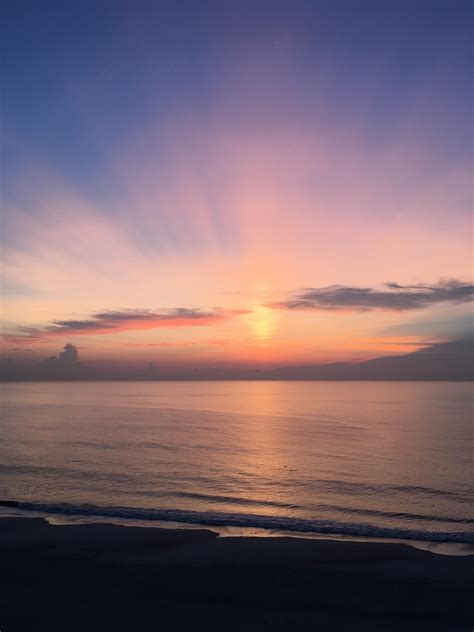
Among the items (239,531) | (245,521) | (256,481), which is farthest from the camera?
(256,481)

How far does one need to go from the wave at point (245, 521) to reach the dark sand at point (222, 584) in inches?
103

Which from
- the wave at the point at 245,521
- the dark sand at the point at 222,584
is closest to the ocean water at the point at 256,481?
the wave at the point at 245,521

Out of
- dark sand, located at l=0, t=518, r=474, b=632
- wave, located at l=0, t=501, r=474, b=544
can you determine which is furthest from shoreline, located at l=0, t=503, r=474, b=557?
dark sand, located at l=0, t=518, r=474, b=632

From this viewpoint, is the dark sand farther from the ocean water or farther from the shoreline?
the ocean water

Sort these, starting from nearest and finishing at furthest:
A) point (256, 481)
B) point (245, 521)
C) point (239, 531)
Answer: point (239, 531), point (245, 521), point (256, 481)

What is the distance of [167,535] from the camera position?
19.6m

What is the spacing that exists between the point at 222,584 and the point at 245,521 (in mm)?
8669

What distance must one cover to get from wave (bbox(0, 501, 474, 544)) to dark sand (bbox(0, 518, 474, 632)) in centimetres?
261

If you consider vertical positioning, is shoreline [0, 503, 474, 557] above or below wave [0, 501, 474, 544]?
above

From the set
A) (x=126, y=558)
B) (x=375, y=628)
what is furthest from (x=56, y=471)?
(x=375, y=628)

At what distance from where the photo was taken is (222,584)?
46.7 feet

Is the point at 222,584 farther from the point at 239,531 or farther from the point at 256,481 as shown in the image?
the point at 256,481

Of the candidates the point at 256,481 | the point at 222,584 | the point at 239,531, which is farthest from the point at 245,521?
the point at 256,481

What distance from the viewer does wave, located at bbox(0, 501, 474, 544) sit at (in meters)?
20.8
